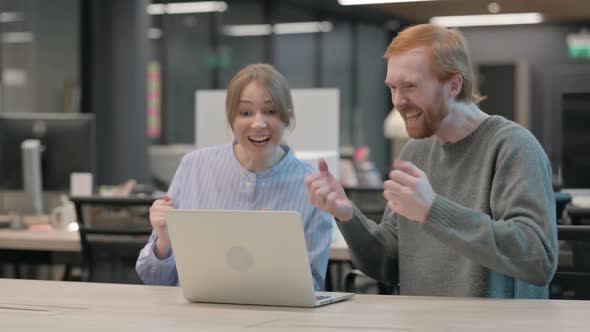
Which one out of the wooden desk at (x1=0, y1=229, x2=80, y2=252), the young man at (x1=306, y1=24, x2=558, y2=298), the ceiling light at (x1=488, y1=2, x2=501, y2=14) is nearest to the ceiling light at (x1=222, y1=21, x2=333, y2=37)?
the ceiling light at (x1=488, y1=2, x2=501, y2=14)

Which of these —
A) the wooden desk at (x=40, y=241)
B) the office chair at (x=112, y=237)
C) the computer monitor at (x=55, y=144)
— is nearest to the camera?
the office chair at (x=112, y=237)

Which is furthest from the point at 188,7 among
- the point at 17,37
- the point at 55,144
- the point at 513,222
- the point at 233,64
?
the point at 513,222

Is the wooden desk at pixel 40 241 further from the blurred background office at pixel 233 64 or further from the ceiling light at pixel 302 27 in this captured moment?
the ceiling light at pixel 302 27

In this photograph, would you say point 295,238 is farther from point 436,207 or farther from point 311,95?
point 311,95

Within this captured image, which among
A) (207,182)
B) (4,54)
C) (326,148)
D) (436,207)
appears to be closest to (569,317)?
(436,207)

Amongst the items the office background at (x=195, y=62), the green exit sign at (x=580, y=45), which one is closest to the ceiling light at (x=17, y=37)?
the office background at (x=195, y=62)

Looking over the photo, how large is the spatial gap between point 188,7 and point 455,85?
34.0 ft

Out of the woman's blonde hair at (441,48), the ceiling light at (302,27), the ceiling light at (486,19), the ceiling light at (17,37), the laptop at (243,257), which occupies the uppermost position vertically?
the ceiling light at (486,19)

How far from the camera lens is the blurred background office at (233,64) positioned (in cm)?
852

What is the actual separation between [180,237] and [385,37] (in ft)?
→ 51.8

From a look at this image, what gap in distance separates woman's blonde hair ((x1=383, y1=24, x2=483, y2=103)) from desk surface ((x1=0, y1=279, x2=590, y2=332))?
1.95 feet

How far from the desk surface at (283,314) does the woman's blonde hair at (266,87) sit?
655mm

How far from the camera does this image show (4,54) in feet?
26.5

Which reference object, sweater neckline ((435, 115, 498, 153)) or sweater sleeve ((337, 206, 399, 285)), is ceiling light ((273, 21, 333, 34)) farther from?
sweater neckline ((435, 115, 498, 153))
